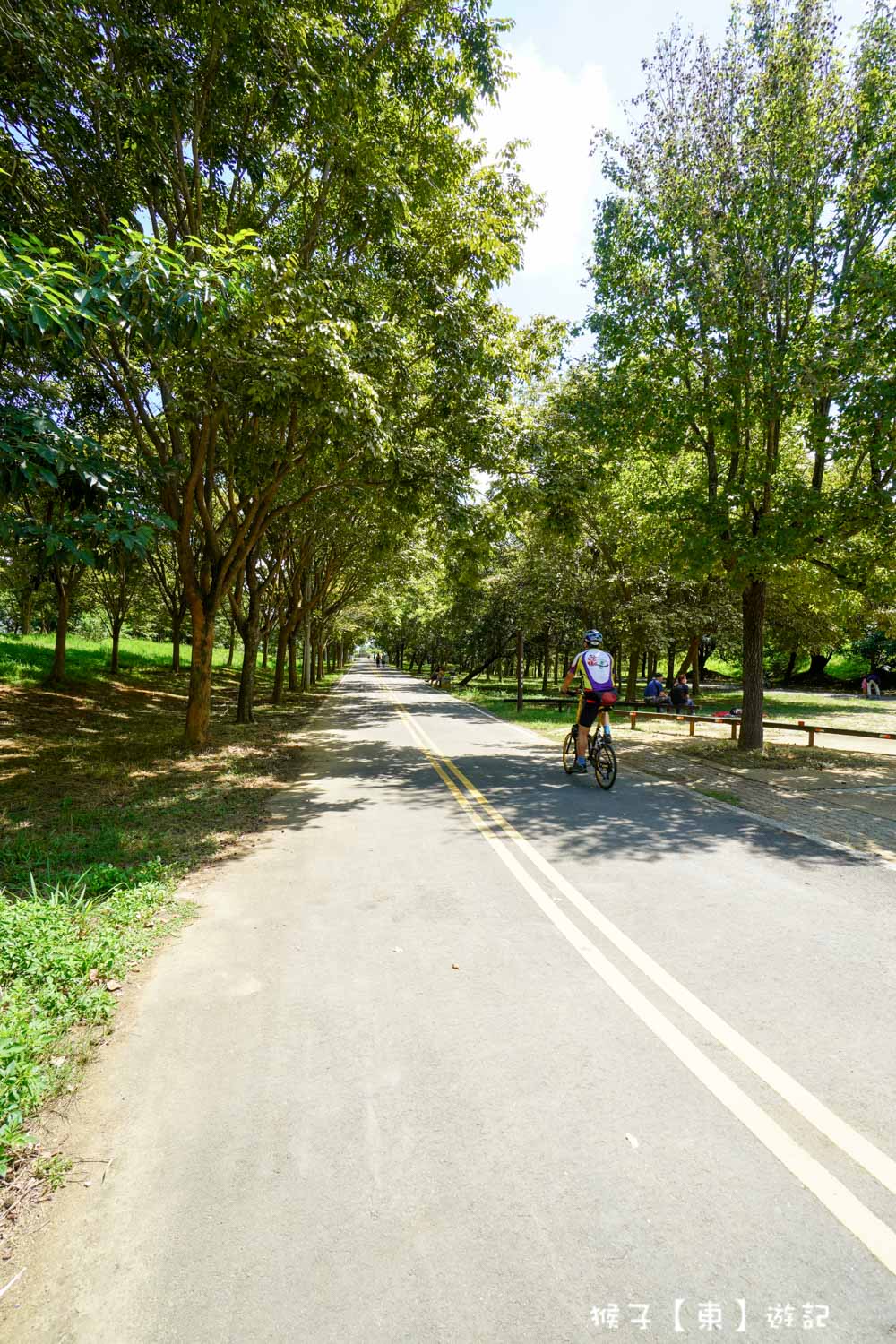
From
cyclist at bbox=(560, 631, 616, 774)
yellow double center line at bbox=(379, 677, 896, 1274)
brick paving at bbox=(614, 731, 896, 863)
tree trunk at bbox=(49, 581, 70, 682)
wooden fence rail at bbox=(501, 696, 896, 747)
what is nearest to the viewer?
yellow double center line at bbox=(379, 677, 896, 1274)

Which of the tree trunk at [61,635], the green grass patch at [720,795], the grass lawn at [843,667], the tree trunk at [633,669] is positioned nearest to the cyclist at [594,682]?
the green grass patch at [720,795]

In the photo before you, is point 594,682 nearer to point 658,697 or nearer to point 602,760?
point 602,760

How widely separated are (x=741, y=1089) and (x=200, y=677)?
1152cm

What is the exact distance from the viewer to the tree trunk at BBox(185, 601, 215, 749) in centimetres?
1252

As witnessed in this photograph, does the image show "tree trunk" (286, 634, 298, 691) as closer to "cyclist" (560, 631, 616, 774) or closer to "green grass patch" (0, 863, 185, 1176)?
"cyclist" (560, 631, 616, 774)

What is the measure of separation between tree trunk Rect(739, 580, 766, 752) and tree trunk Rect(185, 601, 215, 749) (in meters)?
10.8

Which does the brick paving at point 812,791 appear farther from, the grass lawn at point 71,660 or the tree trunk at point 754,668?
the grass lawn at point 71,660

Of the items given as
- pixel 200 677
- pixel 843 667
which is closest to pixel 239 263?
pixel 200 677

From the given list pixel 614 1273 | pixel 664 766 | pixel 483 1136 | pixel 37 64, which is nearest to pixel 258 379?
pixel 37 64

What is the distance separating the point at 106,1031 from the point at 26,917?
4.03ft

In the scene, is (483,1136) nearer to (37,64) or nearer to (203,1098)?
(203,1098)

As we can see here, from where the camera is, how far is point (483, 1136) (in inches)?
107

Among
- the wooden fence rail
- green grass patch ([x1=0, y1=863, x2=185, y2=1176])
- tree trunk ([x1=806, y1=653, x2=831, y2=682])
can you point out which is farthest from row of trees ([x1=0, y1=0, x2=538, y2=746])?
tree trunk ([x1=806, y1=653, x2=831, y2=682])

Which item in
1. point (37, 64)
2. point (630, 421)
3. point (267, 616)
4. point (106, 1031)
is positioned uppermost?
point (37, 64)
